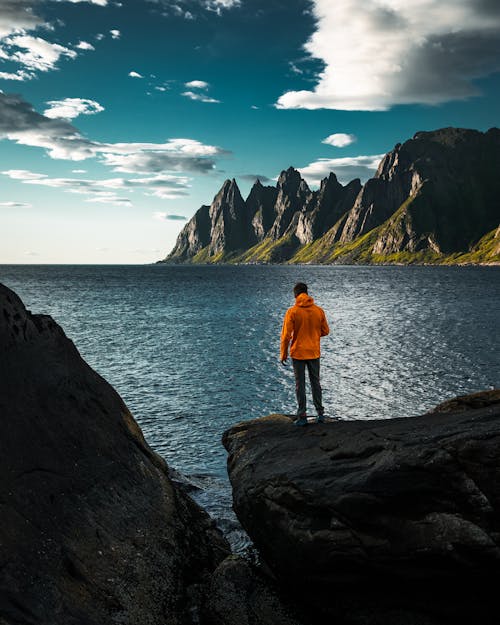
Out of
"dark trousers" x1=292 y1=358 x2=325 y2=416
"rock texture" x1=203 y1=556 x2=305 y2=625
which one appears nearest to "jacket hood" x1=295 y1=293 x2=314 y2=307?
"dark trousers" x1=292 y1=358 x2=325 y2=416

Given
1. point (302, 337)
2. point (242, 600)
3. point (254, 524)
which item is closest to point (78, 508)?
point (242, 600)

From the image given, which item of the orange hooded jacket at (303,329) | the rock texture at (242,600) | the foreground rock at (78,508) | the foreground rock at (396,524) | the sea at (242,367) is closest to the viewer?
the foreground rock at (78,508)

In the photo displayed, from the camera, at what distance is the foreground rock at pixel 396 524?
933 cm

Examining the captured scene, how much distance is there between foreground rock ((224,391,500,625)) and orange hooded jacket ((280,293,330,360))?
10.6 feet

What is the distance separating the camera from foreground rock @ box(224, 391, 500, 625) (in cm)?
933

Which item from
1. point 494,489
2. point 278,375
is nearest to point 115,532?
point 494,489

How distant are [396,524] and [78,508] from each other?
21.7ft

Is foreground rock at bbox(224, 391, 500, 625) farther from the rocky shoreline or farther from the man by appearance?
the man

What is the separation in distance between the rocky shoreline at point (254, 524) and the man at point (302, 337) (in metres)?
1.86

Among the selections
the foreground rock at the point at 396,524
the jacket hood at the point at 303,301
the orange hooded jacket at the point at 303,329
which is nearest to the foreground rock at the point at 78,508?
the foreground rock at the point at 396,524

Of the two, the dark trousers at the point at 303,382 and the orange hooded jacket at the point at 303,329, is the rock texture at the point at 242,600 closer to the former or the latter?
the dark trousers at the point at 303,382

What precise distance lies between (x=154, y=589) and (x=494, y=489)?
7.08 m

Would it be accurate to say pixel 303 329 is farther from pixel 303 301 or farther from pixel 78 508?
pixel 78 508

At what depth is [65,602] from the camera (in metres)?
8.33
